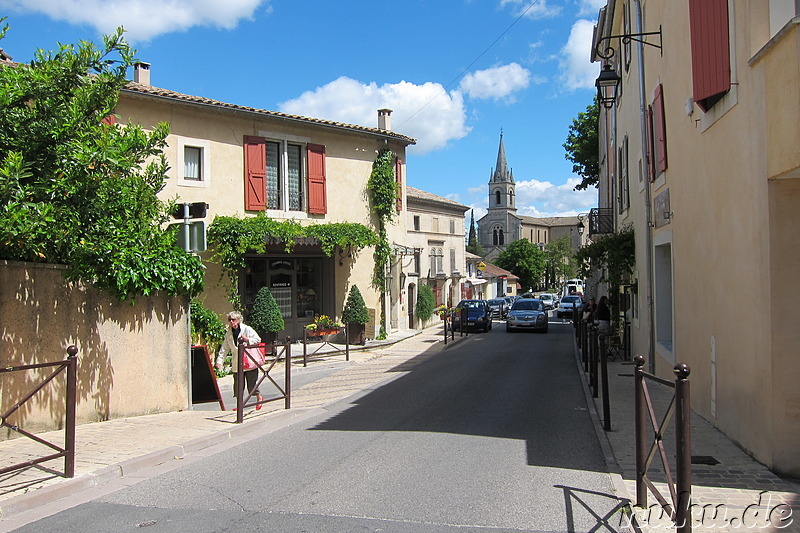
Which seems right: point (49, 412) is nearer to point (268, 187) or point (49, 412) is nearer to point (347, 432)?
point (347, 432)

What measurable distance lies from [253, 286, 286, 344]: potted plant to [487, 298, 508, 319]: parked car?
24.7 meters

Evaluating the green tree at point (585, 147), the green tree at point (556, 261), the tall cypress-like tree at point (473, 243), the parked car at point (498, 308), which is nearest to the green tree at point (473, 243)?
the tall cypress-like tree at point (473, 243)

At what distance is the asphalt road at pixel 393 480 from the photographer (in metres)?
4.86

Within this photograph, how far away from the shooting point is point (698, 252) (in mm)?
8523

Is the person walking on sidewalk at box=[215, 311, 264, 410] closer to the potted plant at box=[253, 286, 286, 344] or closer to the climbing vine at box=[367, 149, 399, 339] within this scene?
the potted plant at box=[253, 286, 286, 344]

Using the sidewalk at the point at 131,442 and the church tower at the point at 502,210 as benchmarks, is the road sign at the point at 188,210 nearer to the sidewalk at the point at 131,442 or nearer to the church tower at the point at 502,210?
the sidewalk at the point at 131,442

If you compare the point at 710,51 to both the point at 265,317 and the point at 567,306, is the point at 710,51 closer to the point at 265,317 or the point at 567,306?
the point at 265,317

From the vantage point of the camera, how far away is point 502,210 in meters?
114

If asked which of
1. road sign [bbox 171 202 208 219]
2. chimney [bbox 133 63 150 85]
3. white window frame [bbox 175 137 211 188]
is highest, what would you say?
chimney [bbox 133 63 150 85]

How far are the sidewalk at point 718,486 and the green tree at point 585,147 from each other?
85.0ft

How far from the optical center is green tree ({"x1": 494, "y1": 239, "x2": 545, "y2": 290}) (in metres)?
77.4

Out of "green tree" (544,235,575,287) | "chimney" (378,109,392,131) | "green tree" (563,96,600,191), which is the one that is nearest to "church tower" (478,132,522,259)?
"green tree" (544,235,575,287)

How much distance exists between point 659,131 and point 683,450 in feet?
28.4

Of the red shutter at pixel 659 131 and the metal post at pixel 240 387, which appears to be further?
the red shutter at pixel 659 131
